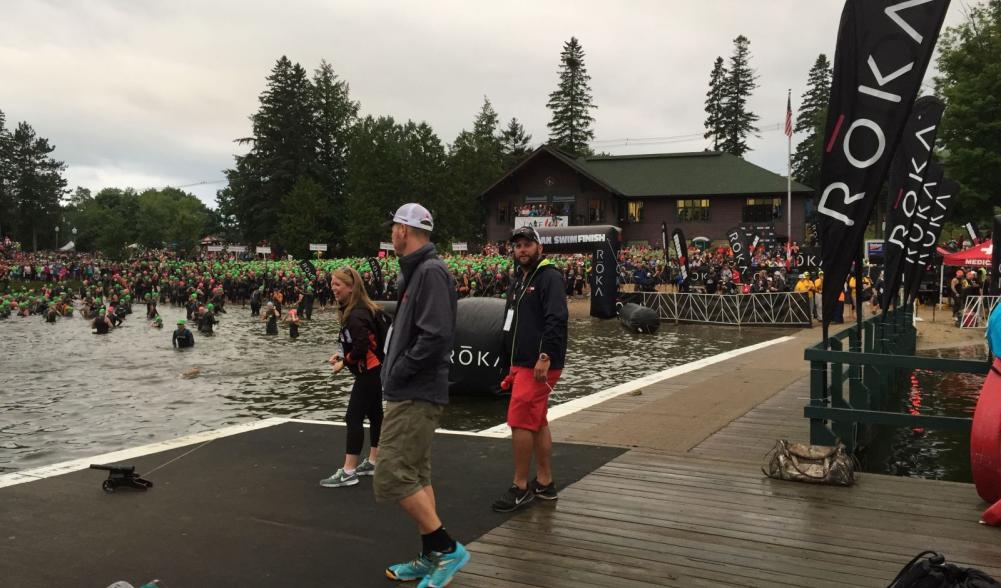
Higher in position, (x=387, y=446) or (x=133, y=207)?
→ (x=133, y=207)

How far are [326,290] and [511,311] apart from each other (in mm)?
32706

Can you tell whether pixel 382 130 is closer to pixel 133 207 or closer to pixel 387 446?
pixel 133 207

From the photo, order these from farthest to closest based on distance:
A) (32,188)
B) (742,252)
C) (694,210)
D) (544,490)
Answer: (32,188) → (694,210) → (742,252) → (544,490)

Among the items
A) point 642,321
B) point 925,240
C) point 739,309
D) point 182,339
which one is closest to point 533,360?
point 925,240

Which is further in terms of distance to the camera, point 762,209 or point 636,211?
point 636,211

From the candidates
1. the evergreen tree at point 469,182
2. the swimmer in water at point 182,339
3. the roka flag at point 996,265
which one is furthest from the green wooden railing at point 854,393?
the evergreen tree at point 469,182

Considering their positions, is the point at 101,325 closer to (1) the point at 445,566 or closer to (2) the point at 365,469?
(2) the point at 365,469

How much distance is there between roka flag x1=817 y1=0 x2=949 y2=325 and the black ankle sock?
392 centimetres

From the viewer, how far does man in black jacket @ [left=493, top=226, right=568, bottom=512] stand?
4918 millimetres

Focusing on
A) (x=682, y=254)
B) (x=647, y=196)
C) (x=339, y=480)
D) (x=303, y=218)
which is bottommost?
(x=339, y=480)

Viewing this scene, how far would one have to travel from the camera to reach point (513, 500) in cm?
490

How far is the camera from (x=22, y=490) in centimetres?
545

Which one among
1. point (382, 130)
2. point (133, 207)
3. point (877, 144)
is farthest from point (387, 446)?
point (133, 207)

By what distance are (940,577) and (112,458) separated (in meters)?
6.20
